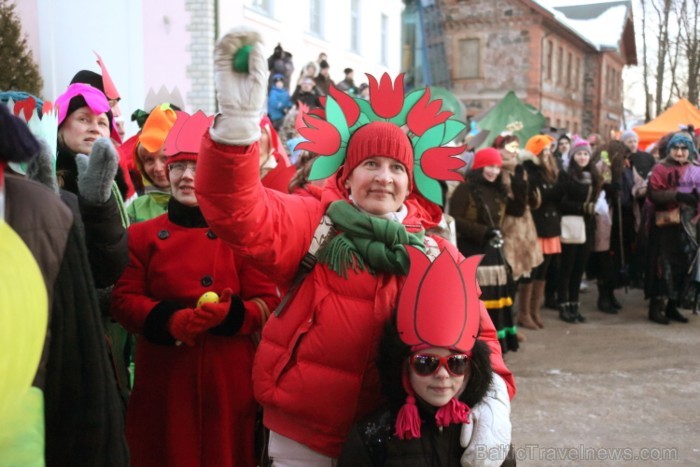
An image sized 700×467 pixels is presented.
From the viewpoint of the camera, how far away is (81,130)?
9.51 ft

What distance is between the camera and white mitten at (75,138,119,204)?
6.72 feet

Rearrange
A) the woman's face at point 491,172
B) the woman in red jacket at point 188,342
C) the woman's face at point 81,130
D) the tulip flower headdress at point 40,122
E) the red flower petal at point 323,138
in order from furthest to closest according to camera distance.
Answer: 1. the woman's face at point 491,172
2. the woman's face at point 81,130
3. the woman in red jacket at point 188,342
4. the red flower petal at point 323,138
5. the tulip flower headdress at point 40,122

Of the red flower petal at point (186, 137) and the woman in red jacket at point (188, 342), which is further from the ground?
the red flower petal at point (186, 137)

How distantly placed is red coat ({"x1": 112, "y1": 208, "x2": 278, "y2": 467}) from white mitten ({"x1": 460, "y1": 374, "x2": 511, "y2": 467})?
946 millimetres

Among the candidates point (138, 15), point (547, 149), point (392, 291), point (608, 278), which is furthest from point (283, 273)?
point (138, 15)

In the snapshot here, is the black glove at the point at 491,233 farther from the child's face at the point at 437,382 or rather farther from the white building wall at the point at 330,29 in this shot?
the white building wall at the point at 330,29

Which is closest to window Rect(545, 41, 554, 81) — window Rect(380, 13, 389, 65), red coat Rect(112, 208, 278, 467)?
window Rect(380, 13, 389, 65)

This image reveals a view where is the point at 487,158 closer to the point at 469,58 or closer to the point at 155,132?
the point at 155,132

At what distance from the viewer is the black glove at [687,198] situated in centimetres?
698

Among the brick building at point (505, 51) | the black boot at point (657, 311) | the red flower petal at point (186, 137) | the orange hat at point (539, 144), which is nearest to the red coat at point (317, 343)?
the red flower petal at point (186, 137)

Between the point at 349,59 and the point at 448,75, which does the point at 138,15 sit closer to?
the point at 349,59

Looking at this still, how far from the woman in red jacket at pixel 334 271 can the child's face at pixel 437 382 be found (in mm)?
141

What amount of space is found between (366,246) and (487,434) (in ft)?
2.25

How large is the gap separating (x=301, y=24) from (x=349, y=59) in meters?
2.76
